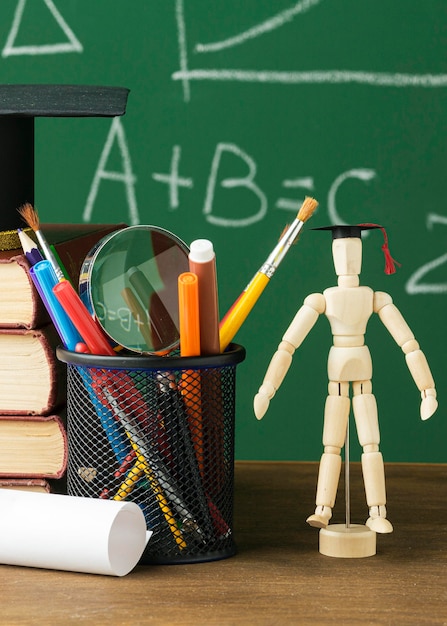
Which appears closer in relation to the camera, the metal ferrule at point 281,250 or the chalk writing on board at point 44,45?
the metal ferrule at point 281,250

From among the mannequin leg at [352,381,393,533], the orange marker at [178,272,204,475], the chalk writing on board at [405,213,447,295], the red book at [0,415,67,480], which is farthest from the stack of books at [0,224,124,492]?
the chalk writing on board at [405,213,447,295]

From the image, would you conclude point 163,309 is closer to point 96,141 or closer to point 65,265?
point 65,265

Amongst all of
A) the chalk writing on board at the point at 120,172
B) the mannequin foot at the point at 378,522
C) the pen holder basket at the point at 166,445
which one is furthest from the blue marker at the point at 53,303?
the chalk writing on board at the point at 120,172

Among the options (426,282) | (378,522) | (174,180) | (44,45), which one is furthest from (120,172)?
(378,522)

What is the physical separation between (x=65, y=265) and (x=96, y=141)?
0.39m

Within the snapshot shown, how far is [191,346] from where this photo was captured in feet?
2.18

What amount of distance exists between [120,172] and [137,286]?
46 cm

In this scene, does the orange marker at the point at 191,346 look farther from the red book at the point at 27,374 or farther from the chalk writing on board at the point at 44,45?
the chalk writing on board at the point at 44,45

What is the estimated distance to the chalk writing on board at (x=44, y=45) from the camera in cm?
112

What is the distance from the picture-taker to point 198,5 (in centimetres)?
110

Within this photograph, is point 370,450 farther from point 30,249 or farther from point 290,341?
point 30,249

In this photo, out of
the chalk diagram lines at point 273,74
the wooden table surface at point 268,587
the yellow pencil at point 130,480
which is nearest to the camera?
the wooden table surface at point 268,587

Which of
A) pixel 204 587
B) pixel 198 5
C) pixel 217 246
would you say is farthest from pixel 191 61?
pixel 204 587

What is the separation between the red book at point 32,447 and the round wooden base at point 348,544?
202mm
